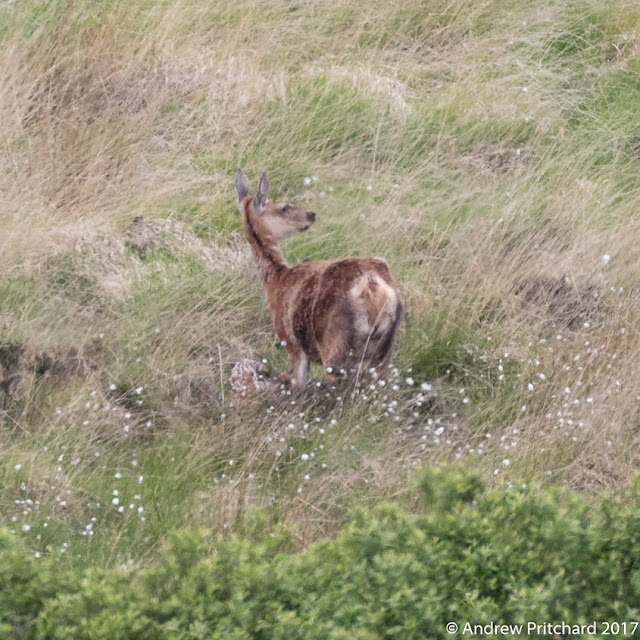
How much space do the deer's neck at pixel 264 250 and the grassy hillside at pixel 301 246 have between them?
0.31 m

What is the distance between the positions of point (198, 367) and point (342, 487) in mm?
1454

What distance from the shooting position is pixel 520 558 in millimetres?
3701

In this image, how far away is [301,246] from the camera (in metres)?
7.50

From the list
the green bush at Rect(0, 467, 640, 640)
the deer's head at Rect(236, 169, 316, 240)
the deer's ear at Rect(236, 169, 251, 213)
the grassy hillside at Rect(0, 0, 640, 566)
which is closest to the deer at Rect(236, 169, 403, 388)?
the grassy hillside at Rect(0, 0, 640, 566)

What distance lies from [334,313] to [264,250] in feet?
3.23

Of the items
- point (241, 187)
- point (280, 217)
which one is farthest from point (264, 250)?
point (241, 187)

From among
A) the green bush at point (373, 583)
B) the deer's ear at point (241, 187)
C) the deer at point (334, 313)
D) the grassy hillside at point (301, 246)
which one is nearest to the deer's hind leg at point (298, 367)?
the deer at point (334, 313)

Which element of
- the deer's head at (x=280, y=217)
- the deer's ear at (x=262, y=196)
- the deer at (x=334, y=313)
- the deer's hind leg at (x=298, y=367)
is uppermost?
the deer's ear at (x=262, y=196)

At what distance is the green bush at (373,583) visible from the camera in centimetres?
348

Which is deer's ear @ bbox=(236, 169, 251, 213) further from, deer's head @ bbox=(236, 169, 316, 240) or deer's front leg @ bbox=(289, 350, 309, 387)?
deer's front leg @ bbox=(289, 350, 309, 387)

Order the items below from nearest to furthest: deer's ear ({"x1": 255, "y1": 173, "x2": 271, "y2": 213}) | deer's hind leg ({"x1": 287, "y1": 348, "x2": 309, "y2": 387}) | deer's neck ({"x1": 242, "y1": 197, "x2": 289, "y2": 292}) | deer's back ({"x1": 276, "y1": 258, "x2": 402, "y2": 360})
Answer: deer's back ({"x1": 276, "y1": 258, "x2": 402, "y2": 360})
deer's hind leg ({"x1": 287, "y1": 348, "x2": 309, "y2": 387})
deer's neck ({"x1": 242, "y1": 197, "x2": 289, "y2": 292})
deer's ear ({"x1": 255, "y1": 173, "x2": 271, "y2": 213})

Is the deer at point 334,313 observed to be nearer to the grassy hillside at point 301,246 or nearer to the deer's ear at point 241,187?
the grassy hillside at point 301,246

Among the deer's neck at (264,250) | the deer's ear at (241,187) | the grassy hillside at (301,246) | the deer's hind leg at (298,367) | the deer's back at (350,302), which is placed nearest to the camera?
the grassy hillside at (301,246)

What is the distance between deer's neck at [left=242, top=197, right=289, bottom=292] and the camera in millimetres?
6559
